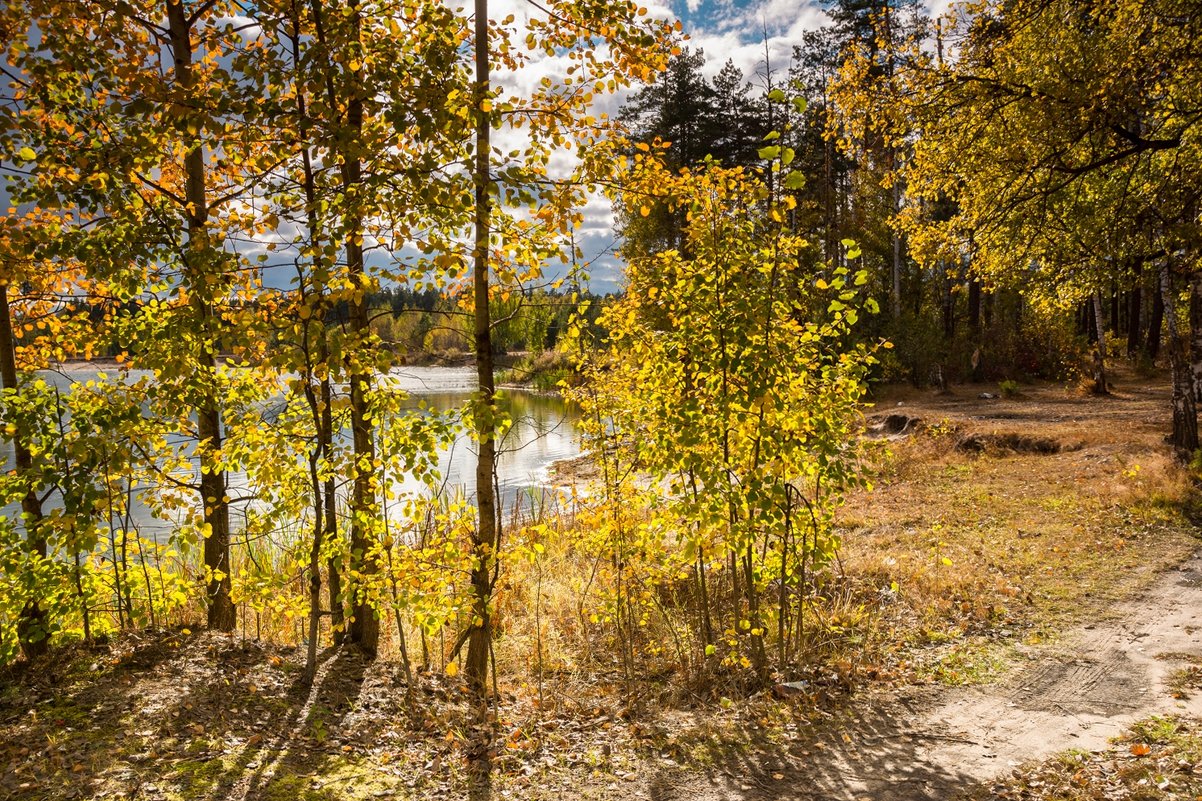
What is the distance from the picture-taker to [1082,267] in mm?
9727

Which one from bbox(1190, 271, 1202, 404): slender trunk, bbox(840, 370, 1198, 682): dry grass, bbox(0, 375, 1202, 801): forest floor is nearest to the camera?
bbox(0, 375, 1202, 801): forest floor

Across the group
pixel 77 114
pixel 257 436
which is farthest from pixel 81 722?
pixel 77 114

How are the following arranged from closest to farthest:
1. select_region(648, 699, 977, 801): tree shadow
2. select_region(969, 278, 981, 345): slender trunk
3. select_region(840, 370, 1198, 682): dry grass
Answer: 1. select_region(648, 699, 977, 801): tree shadow
2. select_region(840, 370, 1198, 682): dry grass
3. select_region(969, 278, 981, 345): slender trunk

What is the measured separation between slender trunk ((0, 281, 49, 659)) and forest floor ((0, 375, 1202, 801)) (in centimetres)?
32

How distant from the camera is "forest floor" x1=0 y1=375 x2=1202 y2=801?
3729mm

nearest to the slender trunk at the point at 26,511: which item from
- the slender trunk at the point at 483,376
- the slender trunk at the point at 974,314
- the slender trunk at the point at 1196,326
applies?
the slender trunk at the point at 483,376

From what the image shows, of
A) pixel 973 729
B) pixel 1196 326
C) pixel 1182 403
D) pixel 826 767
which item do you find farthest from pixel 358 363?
pixel 1196 326

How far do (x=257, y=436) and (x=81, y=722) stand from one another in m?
1.87

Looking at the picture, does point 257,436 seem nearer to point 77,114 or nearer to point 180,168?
point 77,114

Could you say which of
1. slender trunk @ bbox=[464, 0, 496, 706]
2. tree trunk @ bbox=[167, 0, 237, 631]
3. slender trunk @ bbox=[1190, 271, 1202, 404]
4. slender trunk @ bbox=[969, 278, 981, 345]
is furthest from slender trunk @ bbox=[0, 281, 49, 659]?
slender trunk @ bbox=[969, 278, 981, 345]

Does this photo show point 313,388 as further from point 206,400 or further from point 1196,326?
point 1196,326

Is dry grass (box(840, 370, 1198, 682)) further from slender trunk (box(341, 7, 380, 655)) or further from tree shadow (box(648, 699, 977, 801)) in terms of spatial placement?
slender trunk (box(341, 7, 380, 655))

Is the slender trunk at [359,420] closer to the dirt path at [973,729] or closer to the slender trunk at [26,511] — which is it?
the slender trunk at [26,511]

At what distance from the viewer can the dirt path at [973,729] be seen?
394cm
